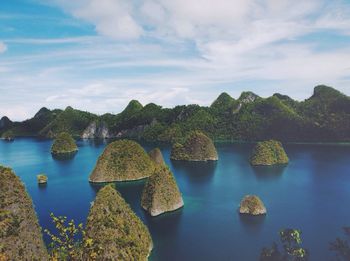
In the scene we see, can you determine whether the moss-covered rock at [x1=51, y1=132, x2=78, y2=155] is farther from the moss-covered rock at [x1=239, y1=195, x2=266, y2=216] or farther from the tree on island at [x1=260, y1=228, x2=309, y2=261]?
the tree on island at [x1=260, y1=228, x2=309, y2=261]

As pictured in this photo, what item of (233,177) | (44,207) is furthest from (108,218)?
(233,177)

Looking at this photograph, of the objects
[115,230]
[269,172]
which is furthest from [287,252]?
[269,172]

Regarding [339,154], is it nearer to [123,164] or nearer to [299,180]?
[299,180]

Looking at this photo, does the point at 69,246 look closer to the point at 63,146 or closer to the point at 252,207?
the point at 252,207

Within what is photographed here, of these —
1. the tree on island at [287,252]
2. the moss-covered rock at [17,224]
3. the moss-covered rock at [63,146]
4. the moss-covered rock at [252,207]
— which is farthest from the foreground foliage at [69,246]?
the moss-covered rock at [63,146]

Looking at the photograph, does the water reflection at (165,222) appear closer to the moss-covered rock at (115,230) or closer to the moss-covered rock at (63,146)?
the moss-covered rock at (115,230)

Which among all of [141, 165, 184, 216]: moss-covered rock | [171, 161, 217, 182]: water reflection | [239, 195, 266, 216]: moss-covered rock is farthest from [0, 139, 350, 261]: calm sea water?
[141, 165, 184, 216]: moss-covered rock

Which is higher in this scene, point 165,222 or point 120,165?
point 120,165
